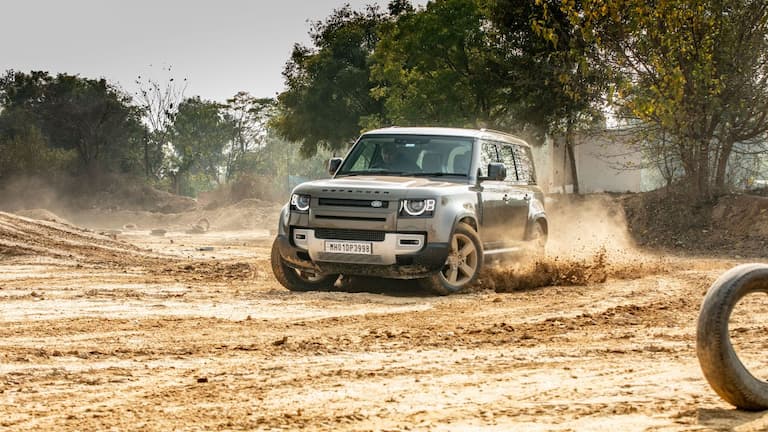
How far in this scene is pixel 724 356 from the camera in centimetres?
502

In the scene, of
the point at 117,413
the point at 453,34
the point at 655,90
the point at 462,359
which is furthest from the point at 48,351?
the point at 453,34

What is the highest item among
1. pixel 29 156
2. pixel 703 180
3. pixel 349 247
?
pixel 29 156

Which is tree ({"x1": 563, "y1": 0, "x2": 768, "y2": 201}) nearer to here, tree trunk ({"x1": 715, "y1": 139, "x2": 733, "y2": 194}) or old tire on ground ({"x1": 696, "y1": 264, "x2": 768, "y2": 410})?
tree trunk ({"x1": 715, "y1": 139, "x2": 733, "y2": 194})

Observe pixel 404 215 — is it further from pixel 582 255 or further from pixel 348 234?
pixel 582 255

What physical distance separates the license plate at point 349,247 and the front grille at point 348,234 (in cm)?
6

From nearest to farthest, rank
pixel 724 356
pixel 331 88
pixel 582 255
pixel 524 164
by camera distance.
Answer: pixel 724 356
pixel 524 164
pixel 582 255
pixel 331 88

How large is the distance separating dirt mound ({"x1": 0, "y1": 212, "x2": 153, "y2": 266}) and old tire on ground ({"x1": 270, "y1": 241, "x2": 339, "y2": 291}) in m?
6.28

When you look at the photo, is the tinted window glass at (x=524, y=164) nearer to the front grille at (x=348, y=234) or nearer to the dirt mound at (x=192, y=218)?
the front grille at (x=348, y=234)

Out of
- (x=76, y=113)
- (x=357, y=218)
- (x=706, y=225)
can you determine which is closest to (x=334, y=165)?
(x=357, y=218)

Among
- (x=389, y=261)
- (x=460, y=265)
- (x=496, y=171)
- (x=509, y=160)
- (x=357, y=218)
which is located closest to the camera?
(x=389, y=261)

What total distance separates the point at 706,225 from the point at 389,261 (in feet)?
51.1

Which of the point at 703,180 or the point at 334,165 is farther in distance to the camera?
the point at 703,180

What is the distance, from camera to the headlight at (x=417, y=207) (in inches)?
437

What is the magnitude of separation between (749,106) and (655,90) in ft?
10.7
